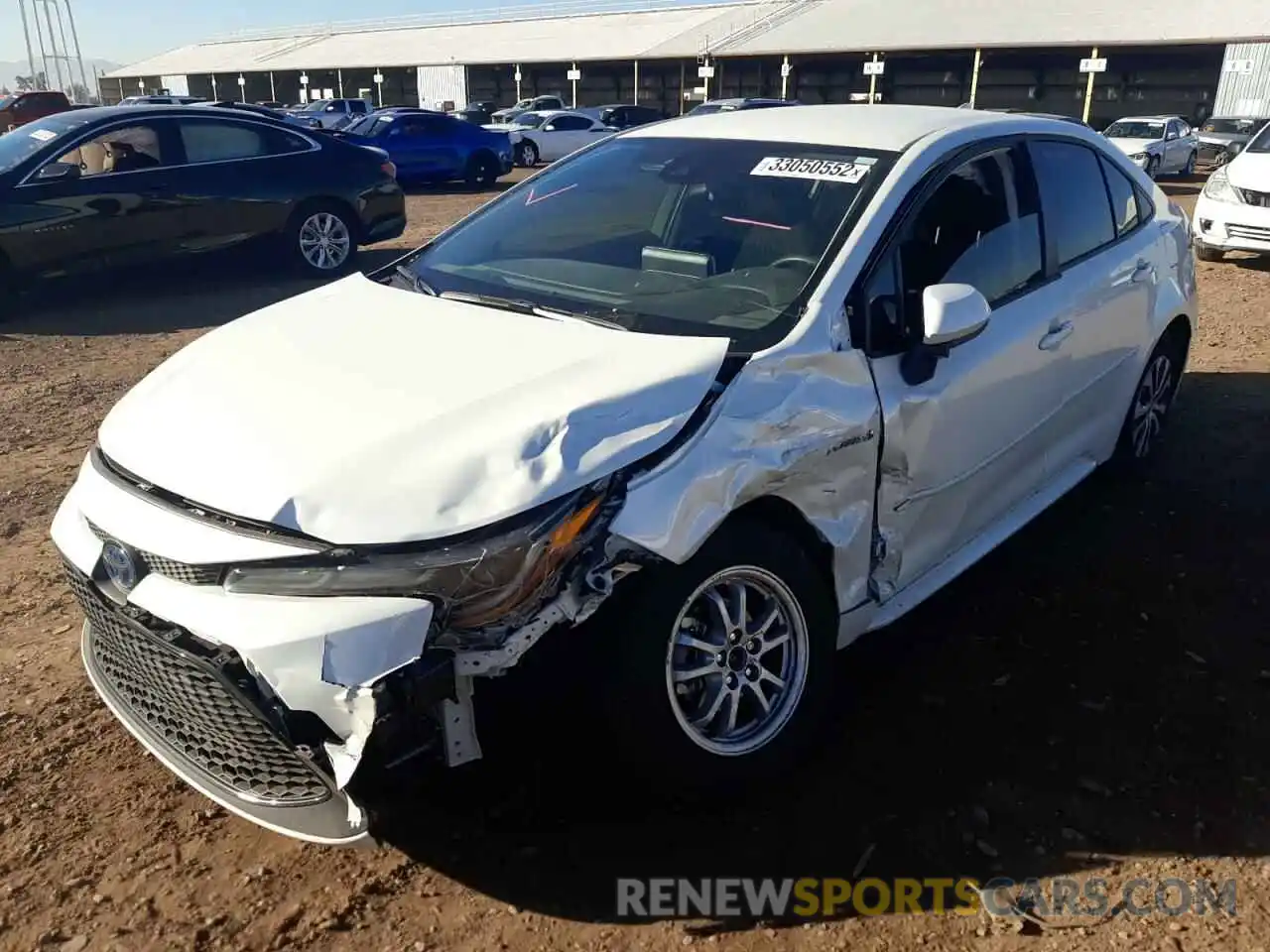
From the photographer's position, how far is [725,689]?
9.05ft

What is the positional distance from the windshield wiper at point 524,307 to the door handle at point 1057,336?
5.27ft

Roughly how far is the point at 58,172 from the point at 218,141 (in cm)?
148

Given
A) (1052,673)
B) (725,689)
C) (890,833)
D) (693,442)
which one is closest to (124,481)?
(693,442)

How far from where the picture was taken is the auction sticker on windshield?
3334 mm

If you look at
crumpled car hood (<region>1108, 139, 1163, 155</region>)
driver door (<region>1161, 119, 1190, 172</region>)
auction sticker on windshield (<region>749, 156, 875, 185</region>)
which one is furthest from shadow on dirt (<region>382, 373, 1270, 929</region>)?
driver door (<region>1161, 119, 1190, 172</region>)

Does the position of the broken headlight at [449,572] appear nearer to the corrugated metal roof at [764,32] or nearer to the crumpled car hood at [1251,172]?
the crumpled car hood at [1251,172]

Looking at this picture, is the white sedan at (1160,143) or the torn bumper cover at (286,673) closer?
the torn bumper cover at (286,673)

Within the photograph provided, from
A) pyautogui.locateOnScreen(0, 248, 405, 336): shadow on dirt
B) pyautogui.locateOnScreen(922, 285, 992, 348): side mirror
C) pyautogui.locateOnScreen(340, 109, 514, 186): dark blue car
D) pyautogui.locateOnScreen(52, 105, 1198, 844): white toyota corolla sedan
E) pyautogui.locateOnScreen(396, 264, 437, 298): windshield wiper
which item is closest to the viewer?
pyautogui.locateOnScreen(52, 105, 1198, 844): white toyota corolla sedan

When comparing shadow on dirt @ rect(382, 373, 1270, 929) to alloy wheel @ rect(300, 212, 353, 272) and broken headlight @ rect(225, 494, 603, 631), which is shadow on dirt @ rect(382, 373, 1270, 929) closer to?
broken headlight @ rect(225, 494, 603, 631)

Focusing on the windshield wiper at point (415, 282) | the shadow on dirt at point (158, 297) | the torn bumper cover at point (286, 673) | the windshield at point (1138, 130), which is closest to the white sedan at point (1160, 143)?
the windshield at point (1138, 130)

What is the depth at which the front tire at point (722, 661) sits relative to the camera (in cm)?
245

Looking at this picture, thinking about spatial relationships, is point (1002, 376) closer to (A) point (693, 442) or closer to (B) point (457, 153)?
(A) point (693, 442)

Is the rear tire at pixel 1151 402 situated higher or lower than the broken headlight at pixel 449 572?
lower

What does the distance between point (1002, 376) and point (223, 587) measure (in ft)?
8.16
